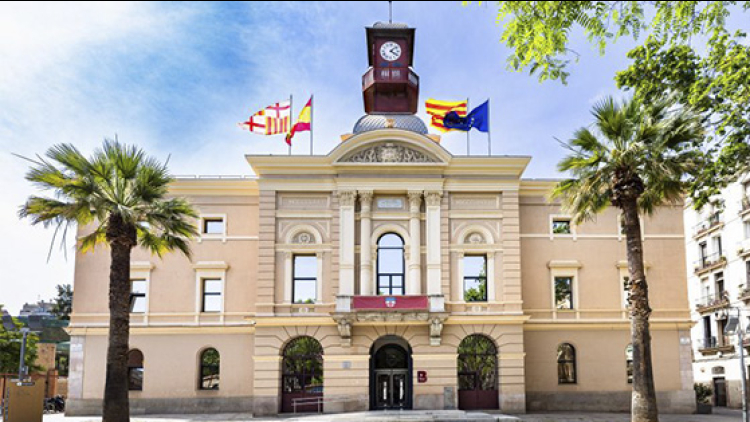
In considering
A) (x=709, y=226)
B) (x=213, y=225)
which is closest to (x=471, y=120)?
(x=213, y=225)

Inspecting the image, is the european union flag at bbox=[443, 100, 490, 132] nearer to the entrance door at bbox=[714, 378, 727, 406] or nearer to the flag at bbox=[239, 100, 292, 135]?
the flag at bbox=[239, 100, 292, 135]

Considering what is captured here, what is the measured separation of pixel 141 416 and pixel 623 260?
2418 cm

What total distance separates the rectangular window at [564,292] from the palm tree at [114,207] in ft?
63.2

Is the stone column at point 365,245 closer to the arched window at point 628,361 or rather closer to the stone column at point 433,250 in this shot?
the stone column at point 433,250

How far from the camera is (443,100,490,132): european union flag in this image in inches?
1497

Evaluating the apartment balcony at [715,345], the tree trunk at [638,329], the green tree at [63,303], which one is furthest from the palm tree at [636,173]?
the green tree at [63,303]

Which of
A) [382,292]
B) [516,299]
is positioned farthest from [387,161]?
[516,299]

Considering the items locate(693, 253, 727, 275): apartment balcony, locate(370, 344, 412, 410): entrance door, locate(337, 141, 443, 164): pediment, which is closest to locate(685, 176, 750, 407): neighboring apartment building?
locate(693, 253, 727, 275): apartment balcony

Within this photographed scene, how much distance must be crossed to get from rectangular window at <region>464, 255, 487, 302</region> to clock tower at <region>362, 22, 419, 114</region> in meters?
10.1

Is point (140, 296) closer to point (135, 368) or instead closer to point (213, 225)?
point (135, 368)

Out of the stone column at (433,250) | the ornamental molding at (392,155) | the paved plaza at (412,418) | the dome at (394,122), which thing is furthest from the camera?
the dome at (394,122)

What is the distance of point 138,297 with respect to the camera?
124ft

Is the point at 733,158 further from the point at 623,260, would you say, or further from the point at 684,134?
the point at 623,260

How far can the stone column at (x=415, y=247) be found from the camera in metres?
35.8
